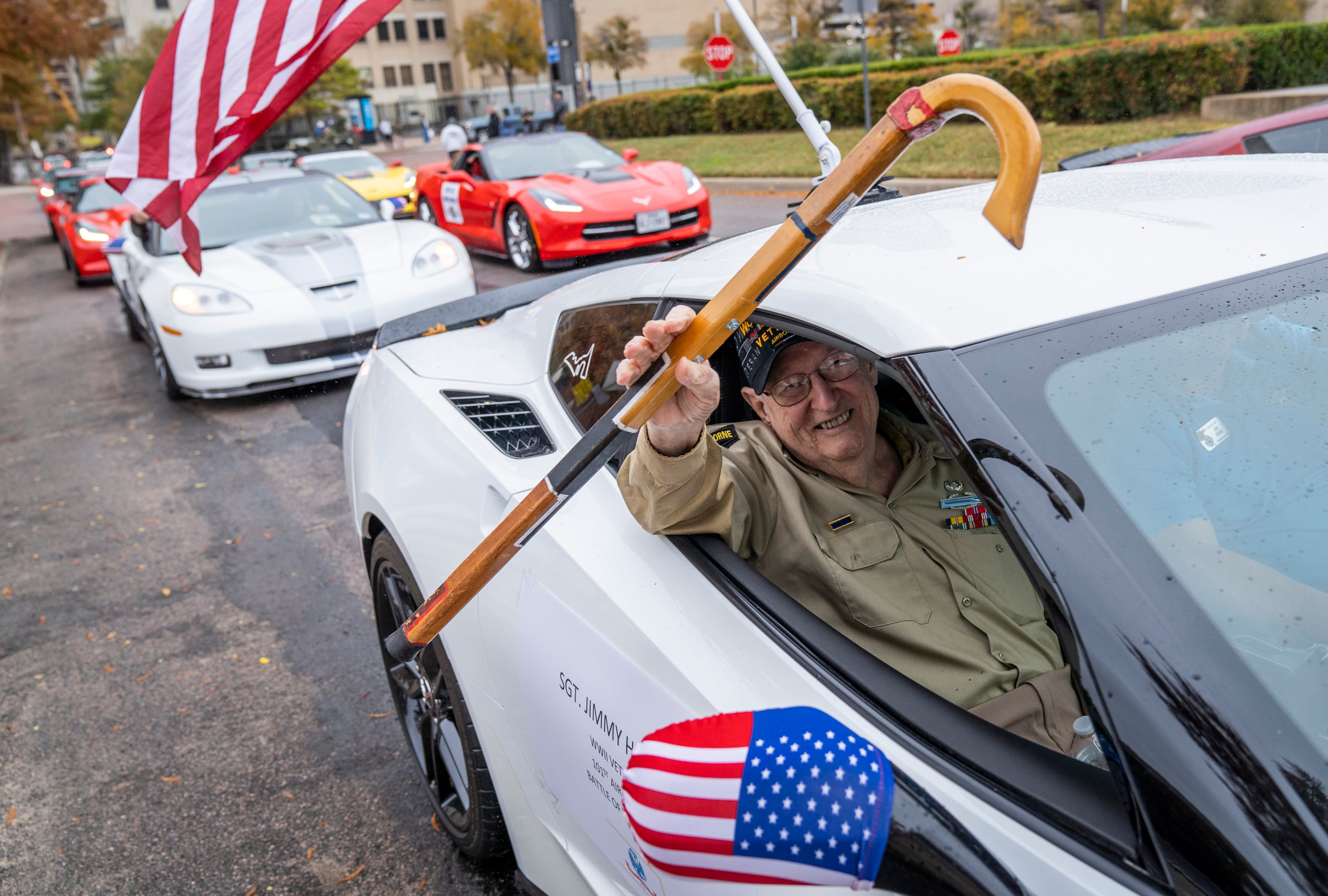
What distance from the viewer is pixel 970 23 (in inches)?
1592

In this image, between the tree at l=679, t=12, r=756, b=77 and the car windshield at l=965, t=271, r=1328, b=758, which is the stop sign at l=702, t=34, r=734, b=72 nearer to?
the car windshield at l=965, t=271, r=1328, b=758

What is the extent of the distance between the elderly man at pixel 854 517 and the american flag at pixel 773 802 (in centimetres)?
54

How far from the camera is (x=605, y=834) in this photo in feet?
5.70

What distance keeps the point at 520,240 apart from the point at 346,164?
23.8ft

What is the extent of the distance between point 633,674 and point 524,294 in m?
2.06

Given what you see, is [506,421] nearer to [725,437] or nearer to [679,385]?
[725,437]

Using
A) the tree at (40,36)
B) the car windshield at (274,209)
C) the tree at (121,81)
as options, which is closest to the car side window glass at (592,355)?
the car windshield at (274,209)

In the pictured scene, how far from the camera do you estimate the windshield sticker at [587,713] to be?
1579mm

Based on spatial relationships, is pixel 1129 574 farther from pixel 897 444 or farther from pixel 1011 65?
pixel 1011 65

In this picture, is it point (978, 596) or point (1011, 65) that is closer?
point (978, 596)

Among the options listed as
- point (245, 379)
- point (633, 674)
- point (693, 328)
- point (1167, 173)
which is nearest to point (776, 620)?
point (633, 674)

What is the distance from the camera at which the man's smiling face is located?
1.98 meters

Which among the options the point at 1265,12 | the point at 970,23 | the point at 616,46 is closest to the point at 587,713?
the point at 1265,12

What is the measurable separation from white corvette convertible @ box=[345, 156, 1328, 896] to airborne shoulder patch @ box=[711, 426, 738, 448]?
0.65 ft
